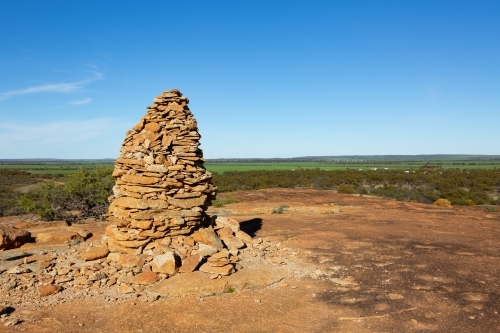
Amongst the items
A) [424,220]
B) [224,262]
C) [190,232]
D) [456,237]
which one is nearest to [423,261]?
[456,237]

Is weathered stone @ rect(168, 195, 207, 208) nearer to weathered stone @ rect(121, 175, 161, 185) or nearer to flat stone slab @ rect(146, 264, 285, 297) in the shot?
weathered stone @ rect(121, 175, 161, 185)

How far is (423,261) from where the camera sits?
11445 mm

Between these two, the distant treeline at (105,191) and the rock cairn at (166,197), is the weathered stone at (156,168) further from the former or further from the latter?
the distant treeline at (105,191)

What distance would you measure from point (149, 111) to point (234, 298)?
710cm

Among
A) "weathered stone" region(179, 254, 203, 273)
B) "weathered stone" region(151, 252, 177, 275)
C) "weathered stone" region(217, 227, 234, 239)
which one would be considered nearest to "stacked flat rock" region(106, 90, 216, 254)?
"weathered stone" region(217, 227, 234, 239)

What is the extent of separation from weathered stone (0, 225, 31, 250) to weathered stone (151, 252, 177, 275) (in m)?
6.99

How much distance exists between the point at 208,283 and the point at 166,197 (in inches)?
140

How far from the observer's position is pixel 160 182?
1119 cm

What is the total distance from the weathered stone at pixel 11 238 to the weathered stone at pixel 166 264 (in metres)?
6.99

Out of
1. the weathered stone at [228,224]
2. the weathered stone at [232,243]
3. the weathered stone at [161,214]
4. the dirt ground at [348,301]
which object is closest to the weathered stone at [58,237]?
the weathered stone at [161,214]

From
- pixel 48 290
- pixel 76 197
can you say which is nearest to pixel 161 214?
pixel 48 290

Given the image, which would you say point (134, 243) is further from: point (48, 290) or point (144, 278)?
point (48, 290)

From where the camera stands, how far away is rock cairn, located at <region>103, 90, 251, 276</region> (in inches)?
420

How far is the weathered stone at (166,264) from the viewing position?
9477 mm
